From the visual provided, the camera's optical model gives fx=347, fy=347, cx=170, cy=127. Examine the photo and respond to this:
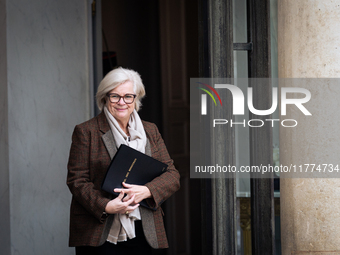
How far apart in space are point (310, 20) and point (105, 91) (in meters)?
1.13

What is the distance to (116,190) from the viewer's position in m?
1.67

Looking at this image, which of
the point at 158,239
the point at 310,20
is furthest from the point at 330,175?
the point at 158,239

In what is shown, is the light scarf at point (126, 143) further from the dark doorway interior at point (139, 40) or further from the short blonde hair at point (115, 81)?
the dark doorway interior at point (139, 40)

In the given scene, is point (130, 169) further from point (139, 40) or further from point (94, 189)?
point (139, 40)

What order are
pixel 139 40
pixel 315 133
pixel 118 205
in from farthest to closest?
pixel 139 40 → pixel 315 133 → pixel 118 205

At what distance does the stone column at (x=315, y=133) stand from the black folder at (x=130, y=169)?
737 millimetres

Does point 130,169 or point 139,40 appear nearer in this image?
point 130,169

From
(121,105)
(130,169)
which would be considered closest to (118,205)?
(130,169)

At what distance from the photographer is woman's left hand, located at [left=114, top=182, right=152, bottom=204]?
168 centimetres

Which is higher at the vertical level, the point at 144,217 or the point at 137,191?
the point at 137,191

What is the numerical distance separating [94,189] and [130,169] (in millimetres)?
217

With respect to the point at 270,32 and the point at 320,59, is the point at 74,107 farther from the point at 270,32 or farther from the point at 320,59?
the point at 320,59

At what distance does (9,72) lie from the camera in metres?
2.74

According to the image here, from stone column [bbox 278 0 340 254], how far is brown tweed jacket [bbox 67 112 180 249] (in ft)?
2.24
